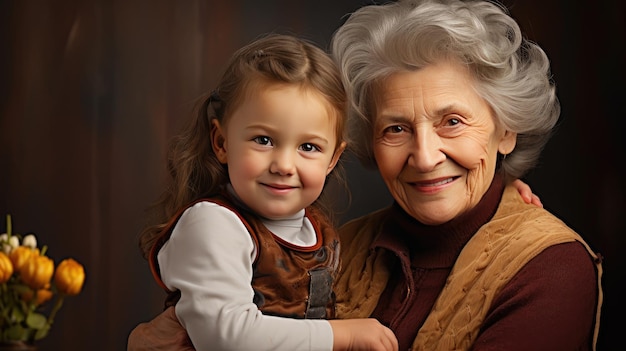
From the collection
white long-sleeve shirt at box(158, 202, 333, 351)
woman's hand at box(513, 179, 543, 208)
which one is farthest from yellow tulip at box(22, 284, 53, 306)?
Answer: woman's hand at box(513, 179, 543, 208)

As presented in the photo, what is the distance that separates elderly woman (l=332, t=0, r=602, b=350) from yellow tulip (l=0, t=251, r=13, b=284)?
104 cm

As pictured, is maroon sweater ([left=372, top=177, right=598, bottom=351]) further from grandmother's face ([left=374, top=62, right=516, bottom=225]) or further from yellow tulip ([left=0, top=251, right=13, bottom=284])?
yellow tulip ([left=0, top=251, right=13, bottom=284])

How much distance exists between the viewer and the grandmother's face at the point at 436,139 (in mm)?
2336

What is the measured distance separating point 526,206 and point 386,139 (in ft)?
1.26

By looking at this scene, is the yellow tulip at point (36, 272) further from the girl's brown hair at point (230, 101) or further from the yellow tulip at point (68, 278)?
the girl's brown hair at point (230, 101)

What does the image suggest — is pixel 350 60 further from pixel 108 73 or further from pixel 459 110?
pixel 108 73

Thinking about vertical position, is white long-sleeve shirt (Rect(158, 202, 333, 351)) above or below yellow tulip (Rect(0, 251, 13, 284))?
below

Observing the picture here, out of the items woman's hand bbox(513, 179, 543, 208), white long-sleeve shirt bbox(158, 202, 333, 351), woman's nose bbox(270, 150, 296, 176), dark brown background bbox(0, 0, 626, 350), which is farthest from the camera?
dark brown background bbox(0, 0, 626, 350)

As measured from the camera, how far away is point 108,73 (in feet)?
10.4

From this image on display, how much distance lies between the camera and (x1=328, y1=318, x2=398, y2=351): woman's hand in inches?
78.3

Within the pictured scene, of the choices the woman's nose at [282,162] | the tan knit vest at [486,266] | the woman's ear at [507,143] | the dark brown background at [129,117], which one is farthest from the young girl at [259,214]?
the dark brown background at [129,117]

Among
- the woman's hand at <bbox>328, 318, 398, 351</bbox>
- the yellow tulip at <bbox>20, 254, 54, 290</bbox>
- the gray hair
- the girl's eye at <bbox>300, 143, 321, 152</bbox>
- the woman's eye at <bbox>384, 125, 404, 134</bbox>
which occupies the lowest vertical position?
the woman's hand at <bbox>328, 318, 398, 351</bbox>

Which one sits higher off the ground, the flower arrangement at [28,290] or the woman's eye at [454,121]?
the woman's eye at [454,121]

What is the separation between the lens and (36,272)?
60.1 inches
